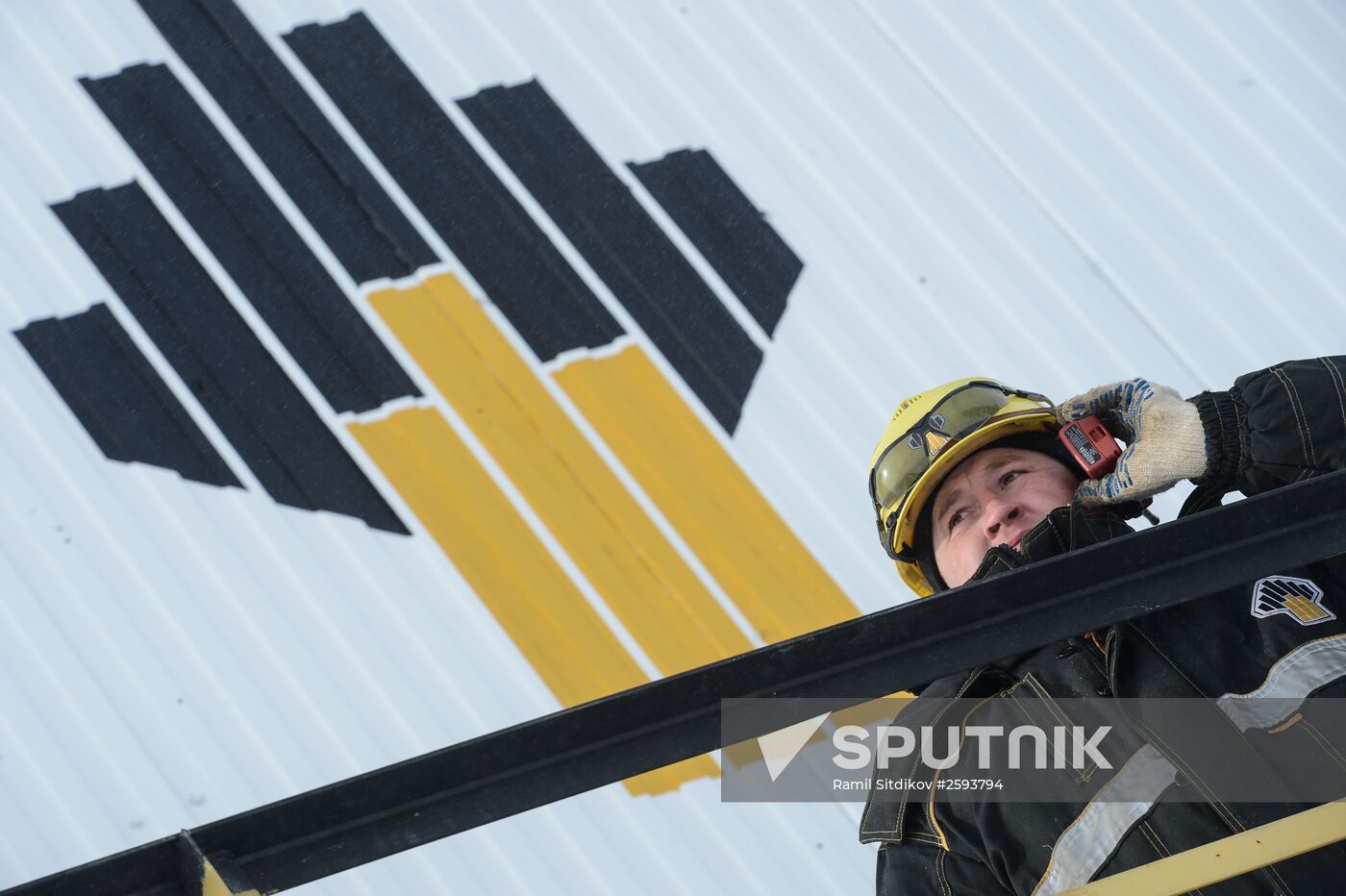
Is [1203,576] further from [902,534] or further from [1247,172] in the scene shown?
[1247,172]

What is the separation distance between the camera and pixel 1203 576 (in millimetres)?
1304

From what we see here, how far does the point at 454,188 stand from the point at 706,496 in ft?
3.22

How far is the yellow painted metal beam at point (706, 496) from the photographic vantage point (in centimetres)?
272

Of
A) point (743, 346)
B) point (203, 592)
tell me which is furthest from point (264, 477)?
point (743, 346)

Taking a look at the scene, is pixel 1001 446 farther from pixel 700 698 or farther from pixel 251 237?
pixel 251 237

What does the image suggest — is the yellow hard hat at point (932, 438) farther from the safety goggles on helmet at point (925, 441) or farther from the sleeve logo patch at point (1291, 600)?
the sleeve logo patch at point (1291, 600)

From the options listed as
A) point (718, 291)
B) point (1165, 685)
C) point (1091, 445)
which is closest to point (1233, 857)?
point (1165, 685)

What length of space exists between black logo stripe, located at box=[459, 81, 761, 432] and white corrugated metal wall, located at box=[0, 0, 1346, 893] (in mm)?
47

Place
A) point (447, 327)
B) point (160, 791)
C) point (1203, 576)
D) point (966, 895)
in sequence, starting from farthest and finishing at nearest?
point (447, 327) → point (160, 791) → point (966, 895) → point (1203, 576)

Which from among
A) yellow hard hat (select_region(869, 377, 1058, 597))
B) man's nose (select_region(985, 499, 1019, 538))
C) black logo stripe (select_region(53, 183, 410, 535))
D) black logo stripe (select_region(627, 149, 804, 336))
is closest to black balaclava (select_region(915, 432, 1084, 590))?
yellow hard hat (select_region(869, 377, 1058, 597))

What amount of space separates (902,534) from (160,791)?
1.56m

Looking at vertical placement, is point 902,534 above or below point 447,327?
Answer: below

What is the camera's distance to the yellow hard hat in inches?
86.5

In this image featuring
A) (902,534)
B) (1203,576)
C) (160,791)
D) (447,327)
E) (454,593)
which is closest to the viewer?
(1203,576)
